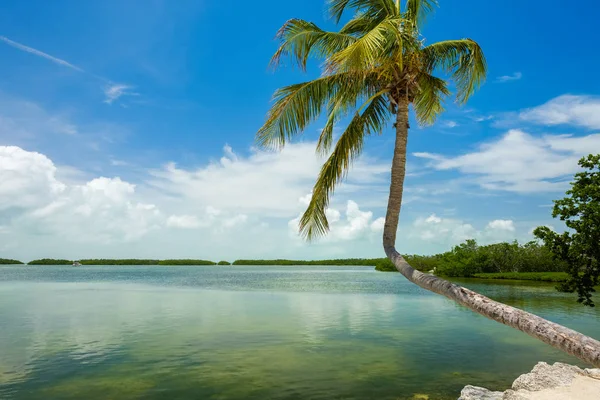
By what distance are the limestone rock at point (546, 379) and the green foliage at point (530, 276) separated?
119 ft

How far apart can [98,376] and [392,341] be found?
8364 millimetres

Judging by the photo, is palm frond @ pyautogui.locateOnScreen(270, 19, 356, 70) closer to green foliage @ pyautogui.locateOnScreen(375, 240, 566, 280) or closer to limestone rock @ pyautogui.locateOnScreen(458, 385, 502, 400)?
limestone rock @ pyautogui.locateOnScreen(458, 385, 502, 400)

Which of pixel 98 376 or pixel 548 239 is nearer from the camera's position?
pixel 98 376

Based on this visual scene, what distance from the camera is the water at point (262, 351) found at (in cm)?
924

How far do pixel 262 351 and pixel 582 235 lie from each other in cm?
975

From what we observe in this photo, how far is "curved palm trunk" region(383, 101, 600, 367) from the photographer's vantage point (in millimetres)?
4785

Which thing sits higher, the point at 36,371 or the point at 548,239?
the point at 548,239

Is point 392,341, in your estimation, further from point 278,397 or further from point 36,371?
point 36,371

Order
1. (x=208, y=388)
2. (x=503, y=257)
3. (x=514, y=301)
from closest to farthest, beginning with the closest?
(x=208, y=388) → (x=514, y=301) → (x=503, y=257)

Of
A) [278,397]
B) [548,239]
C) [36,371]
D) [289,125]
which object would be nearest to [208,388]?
[278,397]

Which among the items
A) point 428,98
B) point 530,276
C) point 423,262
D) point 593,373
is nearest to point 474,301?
point 593,373

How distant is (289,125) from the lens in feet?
31.0

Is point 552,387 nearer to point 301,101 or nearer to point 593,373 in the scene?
point 593,373

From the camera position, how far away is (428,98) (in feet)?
37.3
